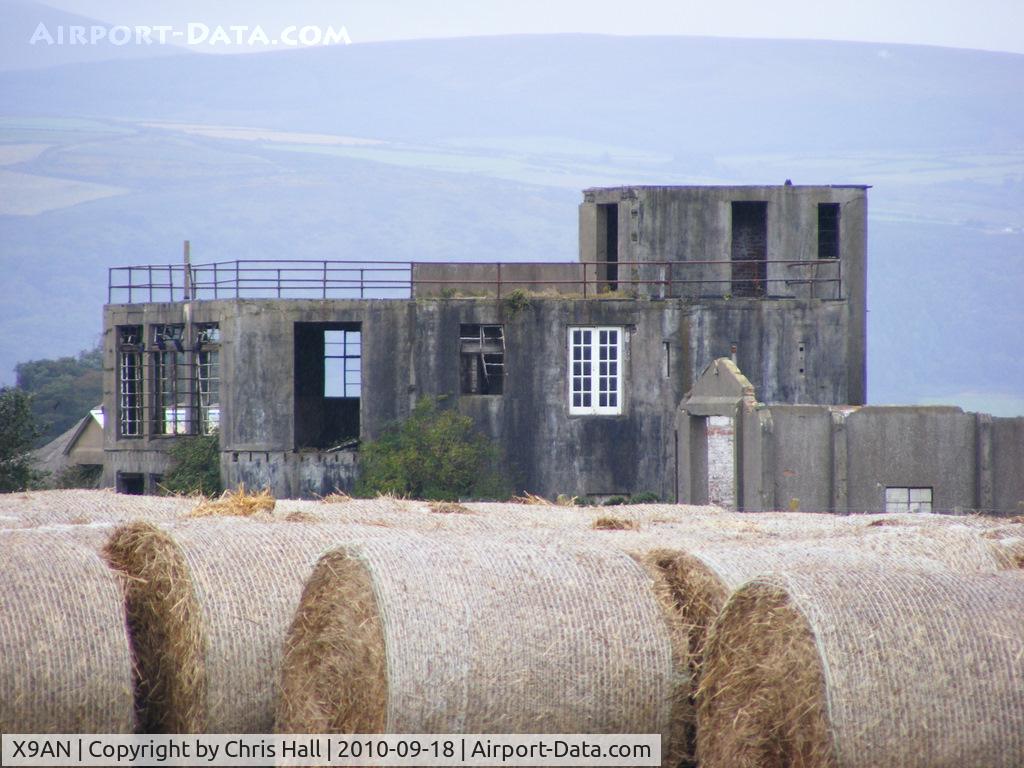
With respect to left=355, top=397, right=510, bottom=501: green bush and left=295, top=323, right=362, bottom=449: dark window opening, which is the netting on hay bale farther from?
left=295, top=323, right=362, bottom=449: dark window opening

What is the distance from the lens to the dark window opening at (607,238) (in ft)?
131

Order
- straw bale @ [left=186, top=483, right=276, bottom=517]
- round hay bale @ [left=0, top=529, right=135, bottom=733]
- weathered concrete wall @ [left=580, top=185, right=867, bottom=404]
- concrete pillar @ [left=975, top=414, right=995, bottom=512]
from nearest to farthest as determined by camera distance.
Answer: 1. round hay bale @ [left=0, top=529, right=135, bottom=733]
2. straw bale @ [left=186, top=483, right=276, bottom=517]
3. concrete pillar @ [left=975, top=414, right=995, bottom=512]
4. weathered concrete wall @ [left=580, top=185, right=867, bottom=404]

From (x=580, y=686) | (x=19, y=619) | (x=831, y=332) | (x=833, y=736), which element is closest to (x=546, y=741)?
(x=580, y=686)

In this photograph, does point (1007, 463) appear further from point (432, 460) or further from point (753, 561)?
point (753, 561)

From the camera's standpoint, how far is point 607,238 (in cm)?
4019

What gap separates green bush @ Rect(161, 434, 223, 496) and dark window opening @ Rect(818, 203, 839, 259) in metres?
14.7

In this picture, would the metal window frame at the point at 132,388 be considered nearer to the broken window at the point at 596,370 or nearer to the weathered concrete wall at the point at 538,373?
the weathered concrete wall at the point at 538,373

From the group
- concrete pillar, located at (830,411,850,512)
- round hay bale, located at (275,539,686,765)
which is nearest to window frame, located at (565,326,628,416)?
concrete pillar, located at (830,411,850,512)

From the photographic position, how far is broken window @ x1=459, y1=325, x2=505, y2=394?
3503 cm

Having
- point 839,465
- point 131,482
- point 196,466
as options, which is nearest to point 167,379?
point 131,482

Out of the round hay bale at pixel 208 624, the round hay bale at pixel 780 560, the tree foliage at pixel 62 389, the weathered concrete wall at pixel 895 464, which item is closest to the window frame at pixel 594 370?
the weathered concrete wall at pixel 895 464

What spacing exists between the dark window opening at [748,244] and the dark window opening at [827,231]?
A: 135 cm

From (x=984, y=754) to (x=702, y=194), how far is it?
3009cm

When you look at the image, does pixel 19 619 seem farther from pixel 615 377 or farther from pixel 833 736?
pixel 615 377
